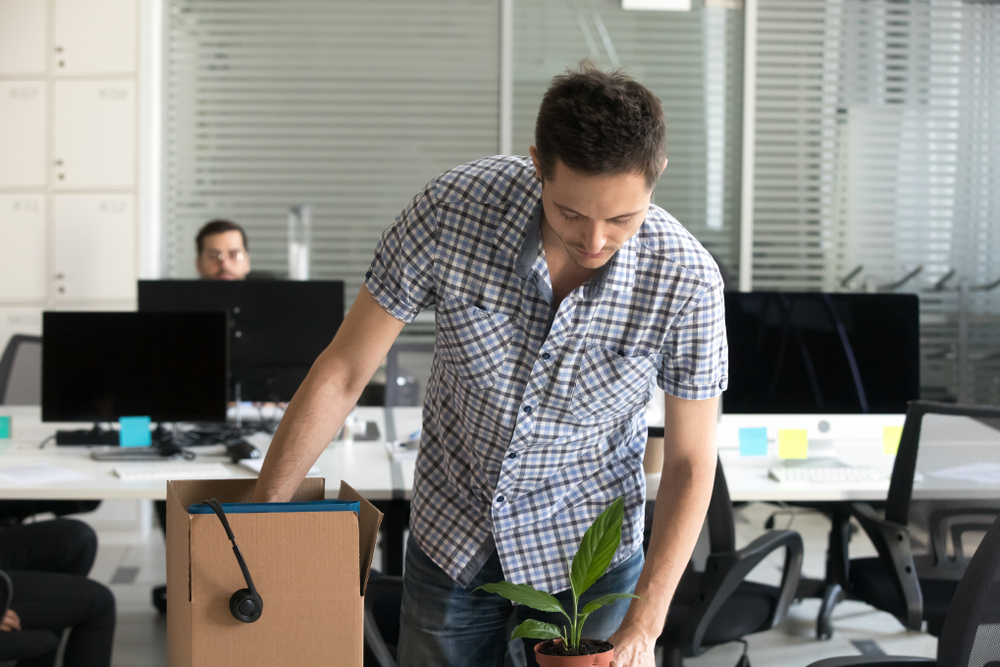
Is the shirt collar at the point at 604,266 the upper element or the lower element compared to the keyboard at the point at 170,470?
upper

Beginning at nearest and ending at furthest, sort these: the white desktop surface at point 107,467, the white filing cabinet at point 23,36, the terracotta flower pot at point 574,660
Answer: the terracotta flower pot at point 574,660 → the white desktop surface at point 107,467 → the white filing cabinet at point 23,36

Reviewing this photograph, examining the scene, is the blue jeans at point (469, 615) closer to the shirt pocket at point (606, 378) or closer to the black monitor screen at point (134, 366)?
the shirt pocket at point (606, 378)

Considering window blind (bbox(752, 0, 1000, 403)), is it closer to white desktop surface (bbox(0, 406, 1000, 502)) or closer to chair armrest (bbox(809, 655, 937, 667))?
white desktop surface (bbox(0, 406, 1000, 502))

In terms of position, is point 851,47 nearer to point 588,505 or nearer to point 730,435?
point 730,435

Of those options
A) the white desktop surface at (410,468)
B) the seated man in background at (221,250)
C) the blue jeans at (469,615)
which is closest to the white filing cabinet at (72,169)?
the seated man in background at (221,250)

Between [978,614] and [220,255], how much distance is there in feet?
9.13

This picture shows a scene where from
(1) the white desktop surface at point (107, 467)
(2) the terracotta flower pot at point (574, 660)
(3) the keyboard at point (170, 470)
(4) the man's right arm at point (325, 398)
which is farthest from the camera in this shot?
(3) the keyboard at point (170, 470)

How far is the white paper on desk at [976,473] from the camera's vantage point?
188 centimetres

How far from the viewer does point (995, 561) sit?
4.37 feet

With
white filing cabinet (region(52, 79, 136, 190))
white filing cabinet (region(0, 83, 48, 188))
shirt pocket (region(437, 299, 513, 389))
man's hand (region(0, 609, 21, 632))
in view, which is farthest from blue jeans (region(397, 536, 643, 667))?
white filing cabinet (region(0, 83, 48, 188))

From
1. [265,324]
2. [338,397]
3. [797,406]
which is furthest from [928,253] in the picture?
[338,397]

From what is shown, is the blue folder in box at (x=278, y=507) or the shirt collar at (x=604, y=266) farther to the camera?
the shirt collar at (x=604, y=266)

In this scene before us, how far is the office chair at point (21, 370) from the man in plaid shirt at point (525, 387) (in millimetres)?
2608

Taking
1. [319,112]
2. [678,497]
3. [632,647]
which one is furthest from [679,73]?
[632,647]
